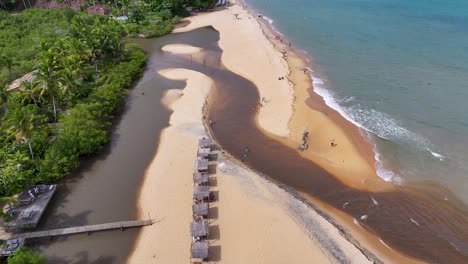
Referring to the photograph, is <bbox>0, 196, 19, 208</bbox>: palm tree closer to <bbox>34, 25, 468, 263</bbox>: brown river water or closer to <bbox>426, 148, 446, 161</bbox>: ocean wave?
<bbox>34, 25, 468, 263</bbox>: brown river water

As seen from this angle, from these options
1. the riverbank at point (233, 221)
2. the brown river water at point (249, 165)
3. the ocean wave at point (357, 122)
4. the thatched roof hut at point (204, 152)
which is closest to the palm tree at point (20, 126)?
the brown river water at point (249, 165)

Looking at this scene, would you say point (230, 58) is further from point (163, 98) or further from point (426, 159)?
point (426, 159)

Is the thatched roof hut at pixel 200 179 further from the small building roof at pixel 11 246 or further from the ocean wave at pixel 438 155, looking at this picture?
the ocean wave at pixel 438 155

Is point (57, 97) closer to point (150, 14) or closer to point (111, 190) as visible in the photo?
point (111, 190)

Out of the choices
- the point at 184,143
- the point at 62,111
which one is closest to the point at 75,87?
the point at 62,111

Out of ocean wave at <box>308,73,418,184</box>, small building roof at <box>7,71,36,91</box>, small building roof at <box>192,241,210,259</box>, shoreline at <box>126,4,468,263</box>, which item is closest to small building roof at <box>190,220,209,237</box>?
small building roof at <box>192,241,210,259</box>

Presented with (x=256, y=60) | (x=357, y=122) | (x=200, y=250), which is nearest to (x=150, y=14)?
(x=256, y=60)
